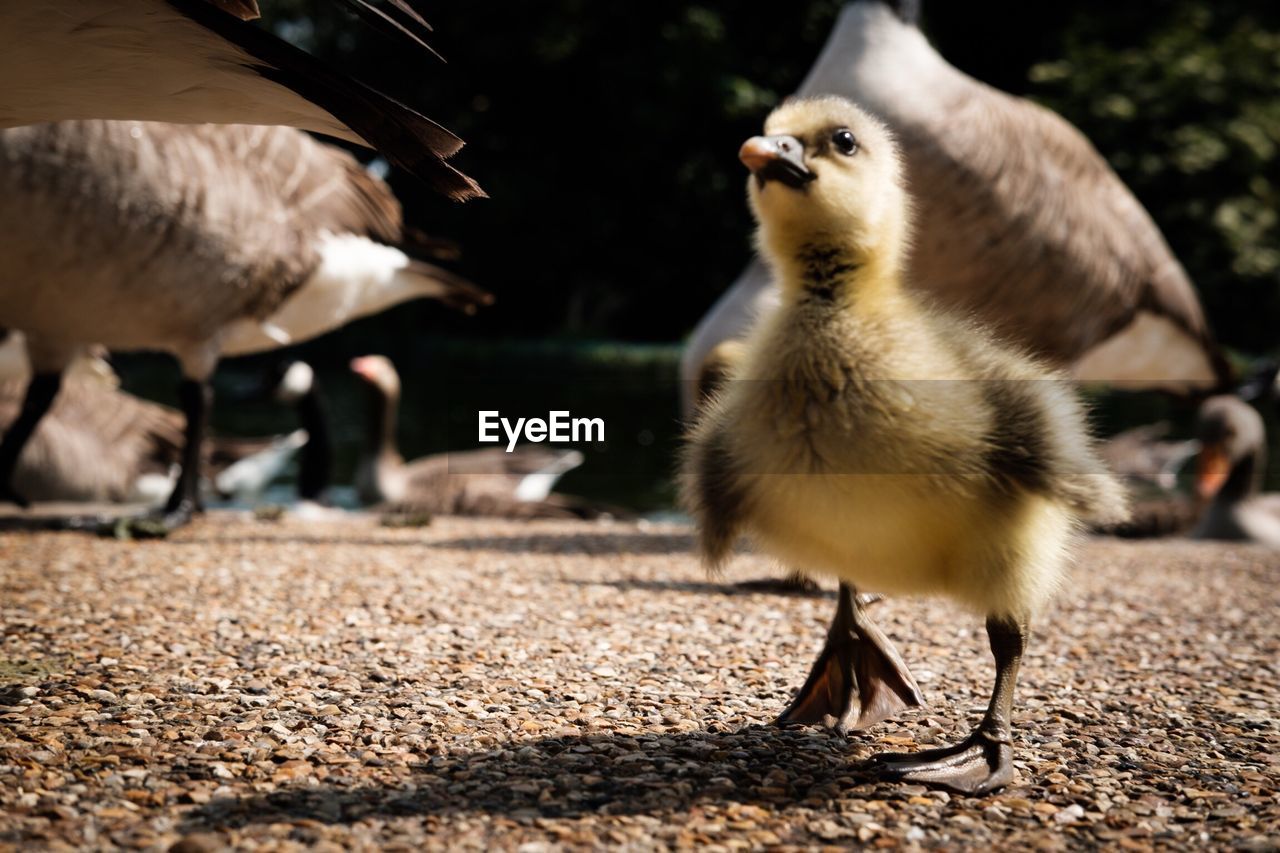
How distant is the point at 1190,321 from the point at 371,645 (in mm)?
5883

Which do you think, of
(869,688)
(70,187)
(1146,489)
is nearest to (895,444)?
(869,688)

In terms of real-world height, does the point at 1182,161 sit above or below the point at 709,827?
above

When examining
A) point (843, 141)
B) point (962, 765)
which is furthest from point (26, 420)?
point (962, 765)

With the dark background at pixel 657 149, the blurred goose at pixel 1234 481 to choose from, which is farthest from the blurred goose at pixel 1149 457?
the dark background at pixel 657 149

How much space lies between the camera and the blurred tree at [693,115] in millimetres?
21188

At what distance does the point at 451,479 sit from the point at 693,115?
13.4m

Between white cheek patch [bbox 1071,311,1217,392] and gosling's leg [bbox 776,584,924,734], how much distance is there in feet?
14.4

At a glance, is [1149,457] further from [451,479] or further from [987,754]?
[987,754]

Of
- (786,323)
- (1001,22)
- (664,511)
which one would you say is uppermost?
(1001,22)

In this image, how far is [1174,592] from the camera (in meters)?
5.11

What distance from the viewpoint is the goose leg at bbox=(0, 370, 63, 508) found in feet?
19.0

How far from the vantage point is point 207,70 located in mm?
2297

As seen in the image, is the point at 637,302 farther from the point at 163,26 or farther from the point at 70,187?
the point at 163,26

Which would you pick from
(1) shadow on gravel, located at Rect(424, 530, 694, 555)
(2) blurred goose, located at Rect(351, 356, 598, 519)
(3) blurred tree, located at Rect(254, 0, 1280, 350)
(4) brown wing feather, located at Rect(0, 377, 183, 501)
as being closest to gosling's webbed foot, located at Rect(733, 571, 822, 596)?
(1) shadow on gravel, located at Rect(424, 530, 694, 555)
